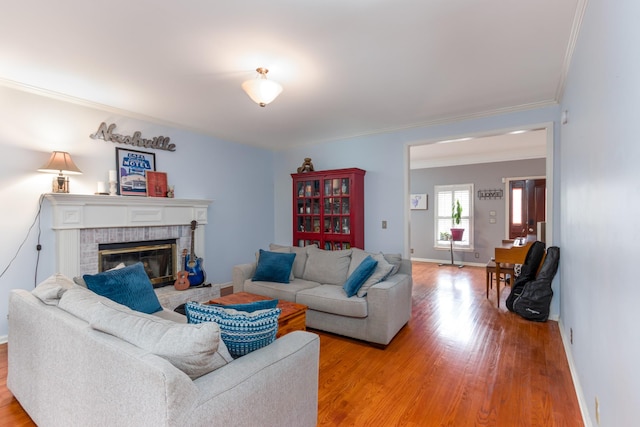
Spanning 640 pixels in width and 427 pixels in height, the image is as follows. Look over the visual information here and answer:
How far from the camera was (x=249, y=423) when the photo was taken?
4.01 feet

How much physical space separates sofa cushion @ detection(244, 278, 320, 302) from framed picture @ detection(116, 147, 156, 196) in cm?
189

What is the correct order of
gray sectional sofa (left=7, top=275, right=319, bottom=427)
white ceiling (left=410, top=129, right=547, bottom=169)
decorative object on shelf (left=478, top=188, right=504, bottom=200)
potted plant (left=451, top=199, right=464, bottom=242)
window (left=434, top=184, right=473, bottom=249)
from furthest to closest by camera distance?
window (left=434, top=184, right=473, bottom=249), potted plant (left=451, top=199, right=464, bottom=242), decorative object on shelf (left=478, top=188, right=504, bottom=200), white ceiling (left=410, top=129, right=547, bottom=169), gray sectional sofa (left=7, top=275, right=319, bottom=427)

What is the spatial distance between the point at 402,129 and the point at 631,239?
3703mm

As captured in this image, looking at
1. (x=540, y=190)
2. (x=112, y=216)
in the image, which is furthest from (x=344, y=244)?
(x=540, y=190)

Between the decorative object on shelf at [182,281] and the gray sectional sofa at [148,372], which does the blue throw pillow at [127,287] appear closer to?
the gray sectional sofa at [148,372]

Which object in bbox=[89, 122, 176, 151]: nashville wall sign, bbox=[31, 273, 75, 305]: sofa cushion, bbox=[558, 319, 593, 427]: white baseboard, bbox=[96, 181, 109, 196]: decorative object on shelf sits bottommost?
bbox=[558, 319, 593, 427]: white baseboard

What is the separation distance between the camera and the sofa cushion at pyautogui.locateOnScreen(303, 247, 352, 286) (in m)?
3.63

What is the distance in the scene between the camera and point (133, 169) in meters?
3.97

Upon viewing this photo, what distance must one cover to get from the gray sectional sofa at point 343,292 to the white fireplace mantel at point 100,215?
4.40 feet

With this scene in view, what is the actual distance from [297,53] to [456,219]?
6156mm

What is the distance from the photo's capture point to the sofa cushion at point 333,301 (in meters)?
2.94

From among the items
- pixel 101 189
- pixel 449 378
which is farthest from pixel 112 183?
pixel 449 378

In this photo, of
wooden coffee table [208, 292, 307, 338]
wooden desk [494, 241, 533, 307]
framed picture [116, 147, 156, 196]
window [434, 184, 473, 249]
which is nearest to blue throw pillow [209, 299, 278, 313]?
wooden coffee table [208, 292, 307, 338]

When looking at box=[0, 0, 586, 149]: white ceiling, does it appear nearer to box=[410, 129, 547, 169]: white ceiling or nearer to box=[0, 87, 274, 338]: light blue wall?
box=[0, 87, 274, 338]: light blue wall
